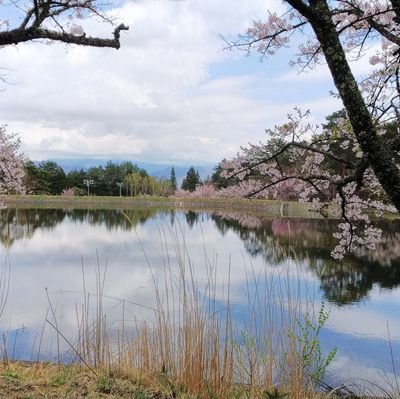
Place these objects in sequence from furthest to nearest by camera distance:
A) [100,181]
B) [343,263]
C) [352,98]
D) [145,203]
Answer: [100,181] < [145,203] < [343,263] < [352,98]

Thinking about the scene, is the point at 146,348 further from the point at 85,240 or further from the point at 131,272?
the point at 85,240

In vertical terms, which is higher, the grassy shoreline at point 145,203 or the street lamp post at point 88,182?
the street lamp post at point 88,182

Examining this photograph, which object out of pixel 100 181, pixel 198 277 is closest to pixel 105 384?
pixel 198 277

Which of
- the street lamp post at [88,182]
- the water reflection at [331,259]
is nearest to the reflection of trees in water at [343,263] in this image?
the water reflection at [331,259]

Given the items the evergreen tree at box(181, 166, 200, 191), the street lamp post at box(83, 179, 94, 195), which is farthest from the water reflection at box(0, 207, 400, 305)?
the evergreen tree at box(181, 166, 200, 191)

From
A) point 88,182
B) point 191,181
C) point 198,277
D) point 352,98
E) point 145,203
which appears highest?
point 191,181

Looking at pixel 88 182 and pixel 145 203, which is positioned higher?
pixel 88 182

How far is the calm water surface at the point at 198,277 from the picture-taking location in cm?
475

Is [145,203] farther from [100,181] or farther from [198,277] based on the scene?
[198,277]

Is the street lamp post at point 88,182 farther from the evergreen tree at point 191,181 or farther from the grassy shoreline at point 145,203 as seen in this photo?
the evergreen tree at point 191,181

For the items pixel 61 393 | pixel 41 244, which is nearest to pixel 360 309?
pixel 61 393

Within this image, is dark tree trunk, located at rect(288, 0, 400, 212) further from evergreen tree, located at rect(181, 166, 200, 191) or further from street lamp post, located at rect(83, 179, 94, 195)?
evergreen tree, located at rect(181, 166, 200, 191)

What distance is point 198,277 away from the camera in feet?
25.6

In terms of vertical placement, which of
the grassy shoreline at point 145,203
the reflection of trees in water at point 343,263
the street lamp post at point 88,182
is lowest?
the reflection of trees in water at point 343,263
